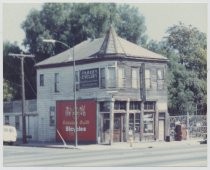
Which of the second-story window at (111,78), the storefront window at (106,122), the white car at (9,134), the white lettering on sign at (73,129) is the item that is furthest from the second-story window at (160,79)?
the white car at (9,134)

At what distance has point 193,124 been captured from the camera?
4644cm

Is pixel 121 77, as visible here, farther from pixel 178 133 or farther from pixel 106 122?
pixel 178 133

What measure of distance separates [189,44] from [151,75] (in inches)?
731

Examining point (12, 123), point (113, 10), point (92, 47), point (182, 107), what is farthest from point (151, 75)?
point (113, 10)

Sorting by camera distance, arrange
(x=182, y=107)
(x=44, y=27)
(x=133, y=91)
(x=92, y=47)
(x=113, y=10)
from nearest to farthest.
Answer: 1. (x=133, y=91)
2. (x=92, y=47)
3. (x=182, y=107)
4. (x=44, y=27)
5. (x=113, y=10)

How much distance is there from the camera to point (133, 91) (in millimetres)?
42000

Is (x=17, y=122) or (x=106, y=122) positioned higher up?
(x=106, y=122)

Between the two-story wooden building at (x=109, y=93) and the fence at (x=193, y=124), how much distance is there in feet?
7.13

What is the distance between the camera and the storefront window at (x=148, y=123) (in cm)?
4291

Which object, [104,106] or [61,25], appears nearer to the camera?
[104,106]

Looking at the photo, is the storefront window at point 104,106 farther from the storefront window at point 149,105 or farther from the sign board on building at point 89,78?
the storefront window at point 149,105

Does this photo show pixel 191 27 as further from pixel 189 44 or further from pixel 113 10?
pixel 113 10

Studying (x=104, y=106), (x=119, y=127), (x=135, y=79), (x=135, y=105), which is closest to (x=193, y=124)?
(x=135, y=105)

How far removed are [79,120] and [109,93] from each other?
4.26 metres
